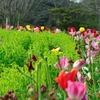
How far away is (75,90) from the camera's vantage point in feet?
3.86

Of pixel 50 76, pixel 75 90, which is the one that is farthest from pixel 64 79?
pixel 50 76

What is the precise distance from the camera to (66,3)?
30.8m

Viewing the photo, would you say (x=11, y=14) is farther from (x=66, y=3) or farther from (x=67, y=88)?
(x=67, y=88)

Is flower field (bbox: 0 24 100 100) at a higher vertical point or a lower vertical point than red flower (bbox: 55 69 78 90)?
lower

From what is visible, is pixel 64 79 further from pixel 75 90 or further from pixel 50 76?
pixel 50 76

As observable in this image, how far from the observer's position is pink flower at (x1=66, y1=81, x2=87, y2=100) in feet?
3.83

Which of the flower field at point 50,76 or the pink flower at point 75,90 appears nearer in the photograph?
the pink flower at point 75,90

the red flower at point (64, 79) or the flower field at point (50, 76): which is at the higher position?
the red flower at point (64, 79)

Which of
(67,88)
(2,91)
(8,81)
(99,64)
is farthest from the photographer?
(99,64)

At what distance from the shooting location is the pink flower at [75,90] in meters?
1.17

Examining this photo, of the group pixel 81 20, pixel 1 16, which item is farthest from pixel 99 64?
pixel 81 20

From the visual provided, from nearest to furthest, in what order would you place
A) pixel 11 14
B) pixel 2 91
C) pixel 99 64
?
pixel 2 91 → pixel 99 64 → pixel 11 14

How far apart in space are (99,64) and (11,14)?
16.4 m

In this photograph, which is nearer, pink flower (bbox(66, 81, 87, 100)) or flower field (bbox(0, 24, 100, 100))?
pink flower (bbox(66, 81, 87, 100))
